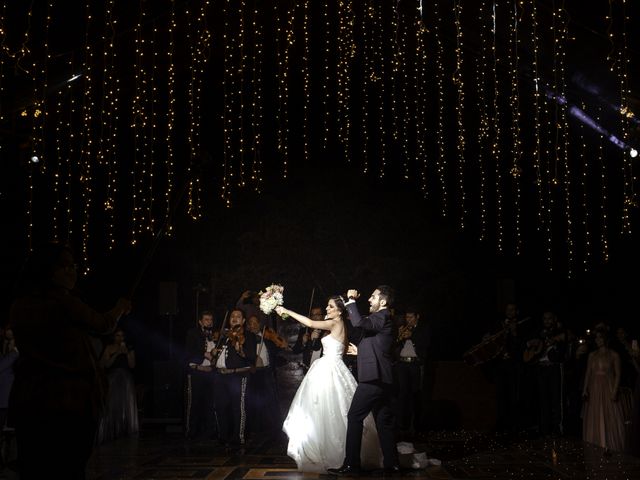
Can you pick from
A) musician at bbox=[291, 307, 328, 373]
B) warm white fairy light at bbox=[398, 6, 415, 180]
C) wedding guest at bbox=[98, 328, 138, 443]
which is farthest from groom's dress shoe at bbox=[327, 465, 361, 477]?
warm white fairy light at bbox=[398, 6, 415, 180]

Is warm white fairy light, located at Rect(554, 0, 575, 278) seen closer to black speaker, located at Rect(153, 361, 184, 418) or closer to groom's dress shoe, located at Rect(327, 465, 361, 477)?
groom's dress shoe, located at Rect(327, 465, 361, 477)

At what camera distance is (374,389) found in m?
6.18

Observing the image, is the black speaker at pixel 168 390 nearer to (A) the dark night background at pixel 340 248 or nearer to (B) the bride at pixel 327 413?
(A) the dark night background at pixel 340 248

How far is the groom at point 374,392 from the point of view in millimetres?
6133

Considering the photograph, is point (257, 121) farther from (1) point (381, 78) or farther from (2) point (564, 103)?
(2) point (564, 103)

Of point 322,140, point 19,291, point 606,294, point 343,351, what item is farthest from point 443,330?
point 19,291

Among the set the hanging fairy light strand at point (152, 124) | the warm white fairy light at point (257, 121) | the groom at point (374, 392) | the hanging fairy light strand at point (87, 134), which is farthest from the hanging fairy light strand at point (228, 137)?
A: the groom at point (374, 392)

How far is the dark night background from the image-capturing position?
483 inches

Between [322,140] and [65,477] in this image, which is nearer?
[65,477]

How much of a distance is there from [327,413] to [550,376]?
437 centimetres

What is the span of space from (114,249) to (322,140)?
4.16 metres

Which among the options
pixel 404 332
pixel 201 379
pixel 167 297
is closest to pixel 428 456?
pixel 404 332

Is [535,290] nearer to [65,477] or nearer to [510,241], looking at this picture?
[510,241]

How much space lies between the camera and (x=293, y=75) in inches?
512
